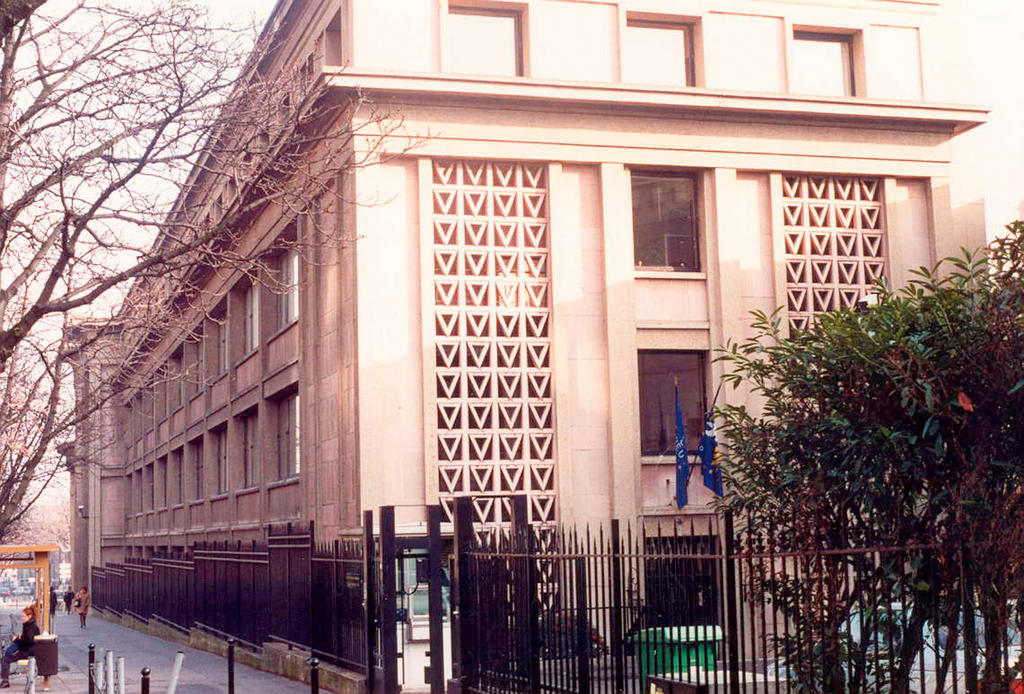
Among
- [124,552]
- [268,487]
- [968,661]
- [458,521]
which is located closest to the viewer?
[968,661]

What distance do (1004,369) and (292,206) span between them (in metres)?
10.1

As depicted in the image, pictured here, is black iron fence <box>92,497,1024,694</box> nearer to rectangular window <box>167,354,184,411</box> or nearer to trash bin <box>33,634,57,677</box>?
trash bin <box>33,634,57,677</box>

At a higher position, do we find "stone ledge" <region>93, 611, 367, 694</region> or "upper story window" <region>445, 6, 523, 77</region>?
"upper story window" <region>445, 6, 523, 77</region>

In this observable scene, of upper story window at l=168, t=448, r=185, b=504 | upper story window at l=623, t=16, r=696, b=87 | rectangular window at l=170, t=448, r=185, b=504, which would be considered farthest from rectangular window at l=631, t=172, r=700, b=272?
rectangular window at l=170, t=448, r=185, b=504

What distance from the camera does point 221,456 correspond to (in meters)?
43.8

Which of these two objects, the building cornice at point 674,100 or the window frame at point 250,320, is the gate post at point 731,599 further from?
the window frame at point 250,320

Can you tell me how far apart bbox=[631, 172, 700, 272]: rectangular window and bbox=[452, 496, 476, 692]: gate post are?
43.3 ft

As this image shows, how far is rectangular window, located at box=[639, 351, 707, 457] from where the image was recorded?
91.9ft

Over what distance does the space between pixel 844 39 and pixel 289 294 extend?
1445cm

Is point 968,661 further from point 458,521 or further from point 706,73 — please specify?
point 706,73

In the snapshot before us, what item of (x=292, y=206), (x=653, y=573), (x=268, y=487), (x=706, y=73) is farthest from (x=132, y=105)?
(x=268, y=487)

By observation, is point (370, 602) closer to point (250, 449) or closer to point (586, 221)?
point (586, 221)

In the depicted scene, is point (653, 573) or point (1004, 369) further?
point (653, 573)

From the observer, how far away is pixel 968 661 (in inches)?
322
